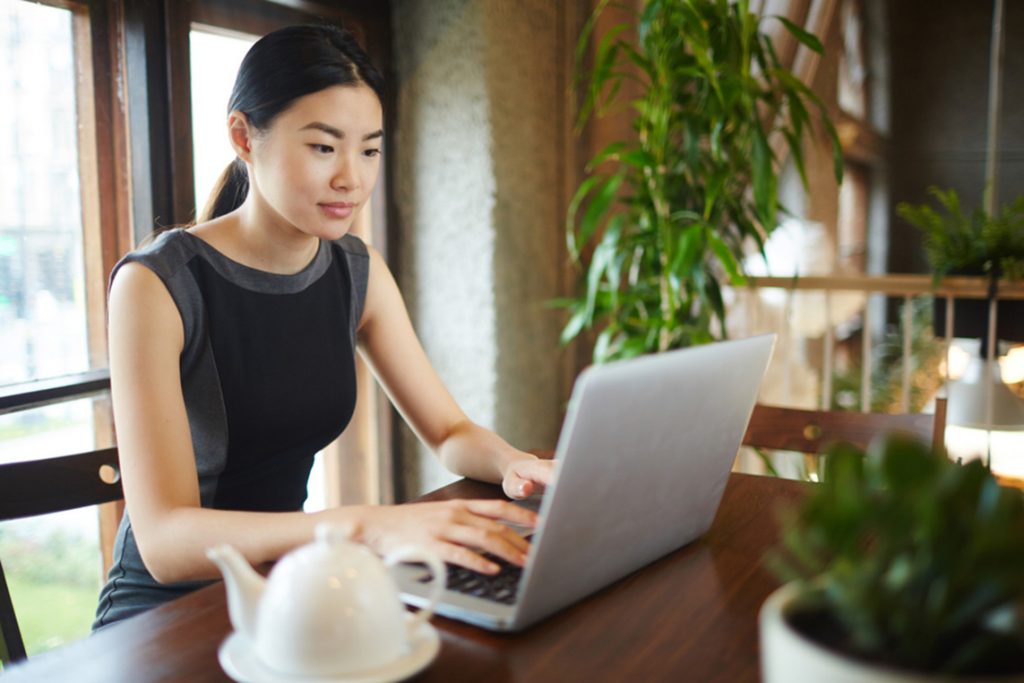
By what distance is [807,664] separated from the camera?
0.49 meters

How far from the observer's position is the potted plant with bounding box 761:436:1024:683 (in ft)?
1.56

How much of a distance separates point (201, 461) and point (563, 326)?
5.94 ft

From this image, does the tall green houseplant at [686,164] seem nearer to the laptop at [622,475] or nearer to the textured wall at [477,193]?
the textured wall at [477,193]

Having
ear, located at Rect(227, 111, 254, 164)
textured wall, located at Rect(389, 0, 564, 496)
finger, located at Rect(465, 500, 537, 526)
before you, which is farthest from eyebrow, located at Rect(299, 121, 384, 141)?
textured wall, located at Rect(389, 0, 564, 496)

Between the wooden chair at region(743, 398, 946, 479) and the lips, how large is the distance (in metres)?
0.80

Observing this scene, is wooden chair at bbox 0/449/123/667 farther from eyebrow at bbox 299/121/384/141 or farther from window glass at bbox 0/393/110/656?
window glass at bbox 0/393/110/656

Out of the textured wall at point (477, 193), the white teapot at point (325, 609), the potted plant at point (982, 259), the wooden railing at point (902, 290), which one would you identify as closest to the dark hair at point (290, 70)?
the white teapot at point (325, 609)

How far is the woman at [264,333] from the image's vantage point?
122 cm

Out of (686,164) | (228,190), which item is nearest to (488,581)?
(228,190)

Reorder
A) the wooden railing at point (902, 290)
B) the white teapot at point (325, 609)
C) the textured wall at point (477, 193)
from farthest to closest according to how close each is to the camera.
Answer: the wooden railing at point (902, 290) → the textured wall at point (477, 193) → the white teapot at point (325, 609)

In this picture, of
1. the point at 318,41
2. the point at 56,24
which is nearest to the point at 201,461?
the point at 318,41

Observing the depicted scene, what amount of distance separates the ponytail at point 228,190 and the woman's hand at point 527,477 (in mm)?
680

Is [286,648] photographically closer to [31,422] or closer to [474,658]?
[474,658]

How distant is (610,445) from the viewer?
0.78 metres
